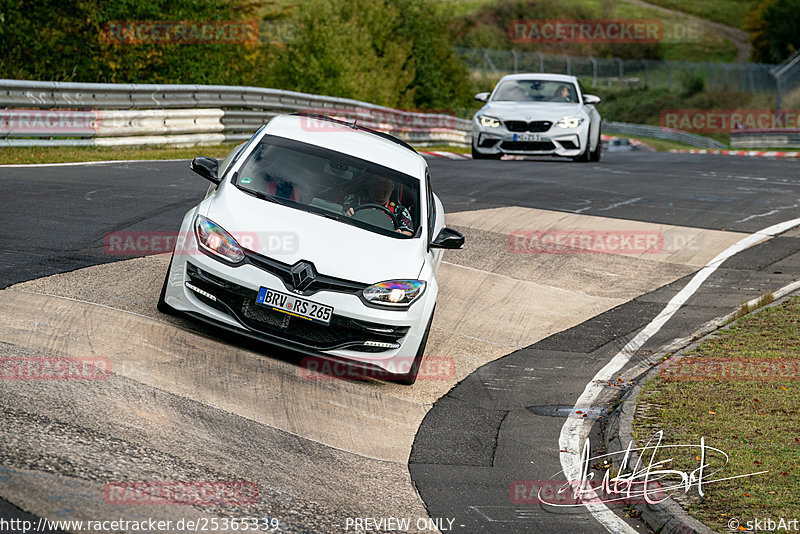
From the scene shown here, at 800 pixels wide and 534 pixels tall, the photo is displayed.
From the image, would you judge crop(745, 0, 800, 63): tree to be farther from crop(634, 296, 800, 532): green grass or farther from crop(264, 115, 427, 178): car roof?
crop(264, 115, 427, 178): car roof

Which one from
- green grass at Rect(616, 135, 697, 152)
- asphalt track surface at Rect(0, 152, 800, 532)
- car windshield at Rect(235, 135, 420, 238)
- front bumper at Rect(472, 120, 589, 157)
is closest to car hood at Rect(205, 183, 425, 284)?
car windshield at Rect(235, 135, 420, 238)

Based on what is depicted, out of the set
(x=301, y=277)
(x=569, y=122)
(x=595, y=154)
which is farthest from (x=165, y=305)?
(x=595, y=154)

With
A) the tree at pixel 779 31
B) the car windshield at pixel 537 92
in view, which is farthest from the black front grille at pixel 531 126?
the tree at pixel 779 31

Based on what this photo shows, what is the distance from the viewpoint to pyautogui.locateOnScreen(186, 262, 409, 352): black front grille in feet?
23.1

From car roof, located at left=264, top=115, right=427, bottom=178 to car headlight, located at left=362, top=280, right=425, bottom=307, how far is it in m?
1.52

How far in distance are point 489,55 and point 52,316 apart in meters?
59.4

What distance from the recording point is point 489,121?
68.3 feet

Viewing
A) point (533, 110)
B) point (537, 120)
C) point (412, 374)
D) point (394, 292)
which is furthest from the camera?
point (533, 110)

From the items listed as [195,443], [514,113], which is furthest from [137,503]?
[514,113]

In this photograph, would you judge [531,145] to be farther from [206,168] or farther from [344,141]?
[206,168]

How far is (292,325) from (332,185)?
63.1 inches

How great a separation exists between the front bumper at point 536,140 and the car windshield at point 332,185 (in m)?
12.4

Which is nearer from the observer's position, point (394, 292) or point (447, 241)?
point (394, 292)

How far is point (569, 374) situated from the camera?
851 cm
